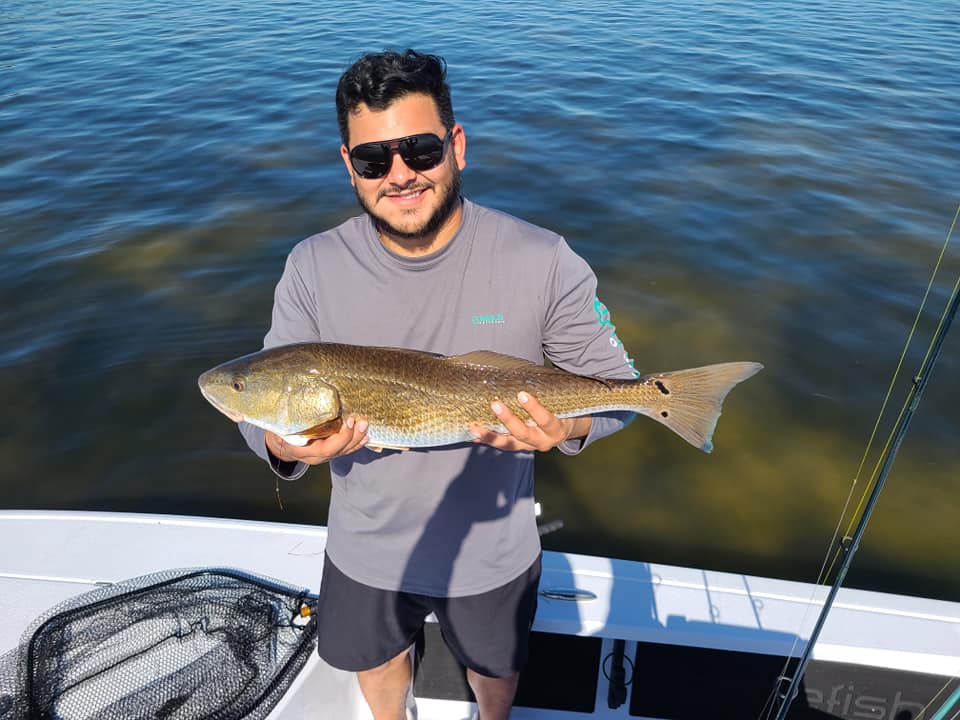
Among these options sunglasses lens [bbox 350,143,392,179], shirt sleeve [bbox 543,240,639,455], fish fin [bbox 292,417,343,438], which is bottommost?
fish fin [bbox 292,417,343,438]

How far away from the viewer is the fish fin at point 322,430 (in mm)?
2805

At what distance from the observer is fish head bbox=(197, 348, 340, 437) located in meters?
2.90

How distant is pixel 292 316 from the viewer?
2.93m

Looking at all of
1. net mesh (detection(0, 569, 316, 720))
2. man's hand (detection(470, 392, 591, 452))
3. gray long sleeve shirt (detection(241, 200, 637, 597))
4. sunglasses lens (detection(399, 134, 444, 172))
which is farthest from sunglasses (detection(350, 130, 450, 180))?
net mesh (detection(0, 569, 316, 720))

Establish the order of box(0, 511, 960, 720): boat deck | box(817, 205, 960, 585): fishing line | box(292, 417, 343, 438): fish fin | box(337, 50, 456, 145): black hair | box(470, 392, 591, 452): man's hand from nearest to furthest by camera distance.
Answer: box(337, 50, 456, 145): black hair
box(470, 392, 591, 452): man's hand
box(292, 417, 343, 438): fish fin
box(0, 511, 960, 720): boat deck
box(817, 205, 960, 585): fishing line

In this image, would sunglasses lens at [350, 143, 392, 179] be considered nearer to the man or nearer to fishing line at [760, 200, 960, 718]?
the man

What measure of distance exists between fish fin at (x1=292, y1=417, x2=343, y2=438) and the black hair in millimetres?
1198

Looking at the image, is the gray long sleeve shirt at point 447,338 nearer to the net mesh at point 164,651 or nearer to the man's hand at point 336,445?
the man's hand at point 336,445

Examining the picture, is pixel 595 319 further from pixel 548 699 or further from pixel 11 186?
pixel 11 186

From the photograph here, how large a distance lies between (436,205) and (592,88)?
46.5ft

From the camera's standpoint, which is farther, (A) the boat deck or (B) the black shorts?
(A) the boat deck

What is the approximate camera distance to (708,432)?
303 cm

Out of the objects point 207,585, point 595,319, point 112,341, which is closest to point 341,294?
point 595,319

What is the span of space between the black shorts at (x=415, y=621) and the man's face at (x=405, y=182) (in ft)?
5.29
